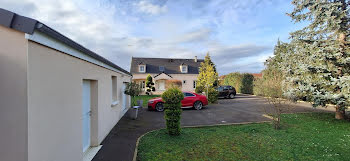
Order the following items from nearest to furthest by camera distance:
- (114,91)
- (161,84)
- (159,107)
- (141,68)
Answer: (114,91) → (159,107) → (161,84) → (141,68)

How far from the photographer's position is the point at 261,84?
7.59 metres

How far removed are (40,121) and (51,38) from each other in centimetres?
132

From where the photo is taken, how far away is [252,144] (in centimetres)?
516

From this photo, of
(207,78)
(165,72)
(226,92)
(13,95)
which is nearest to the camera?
(13,95)

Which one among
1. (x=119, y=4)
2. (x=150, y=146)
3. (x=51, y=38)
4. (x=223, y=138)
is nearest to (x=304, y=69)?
(x=223, y=138)

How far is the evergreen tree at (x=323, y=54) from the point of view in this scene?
764 cm

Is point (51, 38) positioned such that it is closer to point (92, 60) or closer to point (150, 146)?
point (92, 60)

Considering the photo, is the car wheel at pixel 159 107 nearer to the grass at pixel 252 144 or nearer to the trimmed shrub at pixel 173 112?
the grass at pixel 252 144

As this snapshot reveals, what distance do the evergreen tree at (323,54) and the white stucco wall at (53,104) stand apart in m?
9.34

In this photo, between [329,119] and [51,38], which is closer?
[51,38]

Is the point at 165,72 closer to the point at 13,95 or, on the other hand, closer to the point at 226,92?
the point at 226,92

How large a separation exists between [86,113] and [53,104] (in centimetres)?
228

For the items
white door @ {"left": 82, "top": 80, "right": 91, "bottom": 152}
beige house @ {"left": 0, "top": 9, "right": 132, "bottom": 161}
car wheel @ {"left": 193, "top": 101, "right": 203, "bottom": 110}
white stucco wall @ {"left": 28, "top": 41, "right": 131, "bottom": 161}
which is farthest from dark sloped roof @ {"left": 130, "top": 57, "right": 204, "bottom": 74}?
beige house @ {"left": 0, "top": 9, "right": 132, "bottom": 161}

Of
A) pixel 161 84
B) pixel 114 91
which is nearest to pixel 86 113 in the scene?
pixel 114 91
